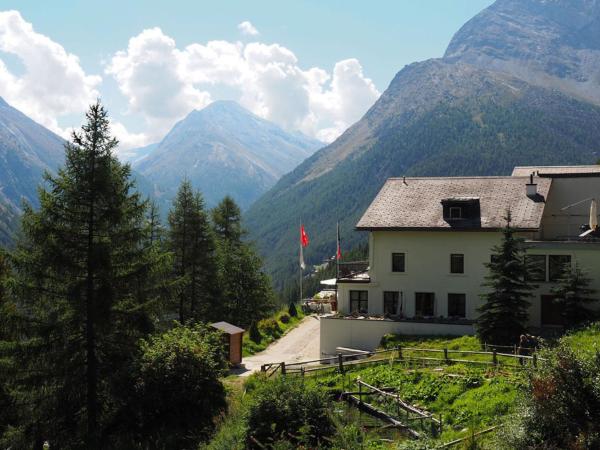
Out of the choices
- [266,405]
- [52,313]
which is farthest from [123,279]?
[266,405]

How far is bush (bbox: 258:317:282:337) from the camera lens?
42816 mm

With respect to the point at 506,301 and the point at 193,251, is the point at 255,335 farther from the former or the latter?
the point at 506,301

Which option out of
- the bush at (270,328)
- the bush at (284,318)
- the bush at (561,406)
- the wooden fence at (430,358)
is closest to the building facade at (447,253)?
the wooden fence at (430,358)

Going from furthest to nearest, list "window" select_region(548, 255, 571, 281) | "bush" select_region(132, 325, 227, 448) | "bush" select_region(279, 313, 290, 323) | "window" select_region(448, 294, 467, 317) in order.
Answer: "bush" select_region(279, 313, 290, 323)
"window" select_region(448, 294, 467, 317)
"window" select_region(548, 255, 571, 281)
"bush" select_region(132, 325, 227, 448)

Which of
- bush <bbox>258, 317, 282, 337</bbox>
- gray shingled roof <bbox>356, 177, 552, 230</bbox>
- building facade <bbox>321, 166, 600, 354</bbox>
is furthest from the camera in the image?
bush <bbox>258, 317, 282, 337</bbox>

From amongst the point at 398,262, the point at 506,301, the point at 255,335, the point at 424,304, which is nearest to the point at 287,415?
the point at 506,301

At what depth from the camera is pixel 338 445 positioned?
14820mm

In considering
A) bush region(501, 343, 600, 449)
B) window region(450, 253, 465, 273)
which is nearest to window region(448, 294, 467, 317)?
window region(450, 253, 465, 273)

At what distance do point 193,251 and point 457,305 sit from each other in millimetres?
20285

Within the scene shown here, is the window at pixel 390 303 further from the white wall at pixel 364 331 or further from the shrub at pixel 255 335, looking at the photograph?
the shrub at pixel 255 335

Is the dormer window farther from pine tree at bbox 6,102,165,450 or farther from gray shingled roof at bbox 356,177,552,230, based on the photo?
pine tree at bbox 6,102,165,450

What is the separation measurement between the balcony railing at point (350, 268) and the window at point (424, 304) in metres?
5.91

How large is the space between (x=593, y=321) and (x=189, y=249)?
28199mm

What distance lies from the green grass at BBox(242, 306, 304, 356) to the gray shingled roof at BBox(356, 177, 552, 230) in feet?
33.0
